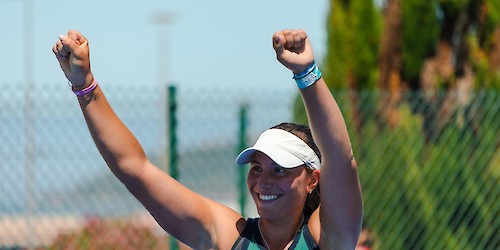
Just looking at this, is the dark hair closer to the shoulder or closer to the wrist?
the shoulder

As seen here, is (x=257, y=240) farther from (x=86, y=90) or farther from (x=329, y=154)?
(x=86, y=90)

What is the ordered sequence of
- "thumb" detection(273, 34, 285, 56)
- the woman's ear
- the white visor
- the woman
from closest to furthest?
"thumb" detection(273, 34, 285, 56) → the woman → the white visor → the woman's ear

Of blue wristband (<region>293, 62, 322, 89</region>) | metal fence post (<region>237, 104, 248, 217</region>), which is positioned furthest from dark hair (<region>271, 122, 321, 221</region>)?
metal fence post (<region>237, 104, 248, 217</region>)

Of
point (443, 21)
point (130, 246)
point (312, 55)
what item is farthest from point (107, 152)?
point (443, 21)

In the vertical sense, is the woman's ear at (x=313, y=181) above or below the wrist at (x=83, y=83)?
below

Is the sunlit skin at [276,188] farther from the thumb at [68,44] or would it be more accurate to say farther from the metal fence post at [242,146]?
the metal fence post at [242,146]

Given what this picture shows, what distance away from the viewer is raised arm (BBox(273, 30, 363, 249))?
9.00ft

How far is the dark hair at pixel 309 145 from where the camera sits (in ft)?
10.4

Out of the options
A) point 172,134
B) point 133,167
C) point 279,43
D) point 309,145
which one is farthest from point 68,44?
point 172,134

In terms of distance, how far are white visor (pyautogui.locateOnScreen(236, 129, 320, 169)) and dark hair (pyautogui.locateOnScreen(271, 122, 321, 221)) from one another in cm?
2

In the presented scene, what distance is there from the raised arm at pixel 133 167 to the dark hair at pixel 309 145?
24 cm

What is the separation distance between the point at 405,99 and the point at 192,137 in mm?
1459

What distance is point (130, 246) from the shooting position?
6.40 m

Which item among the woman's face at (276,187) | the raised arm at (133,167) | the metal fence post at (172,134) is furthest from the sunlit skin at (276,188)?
the metal fence post at (172,134)
